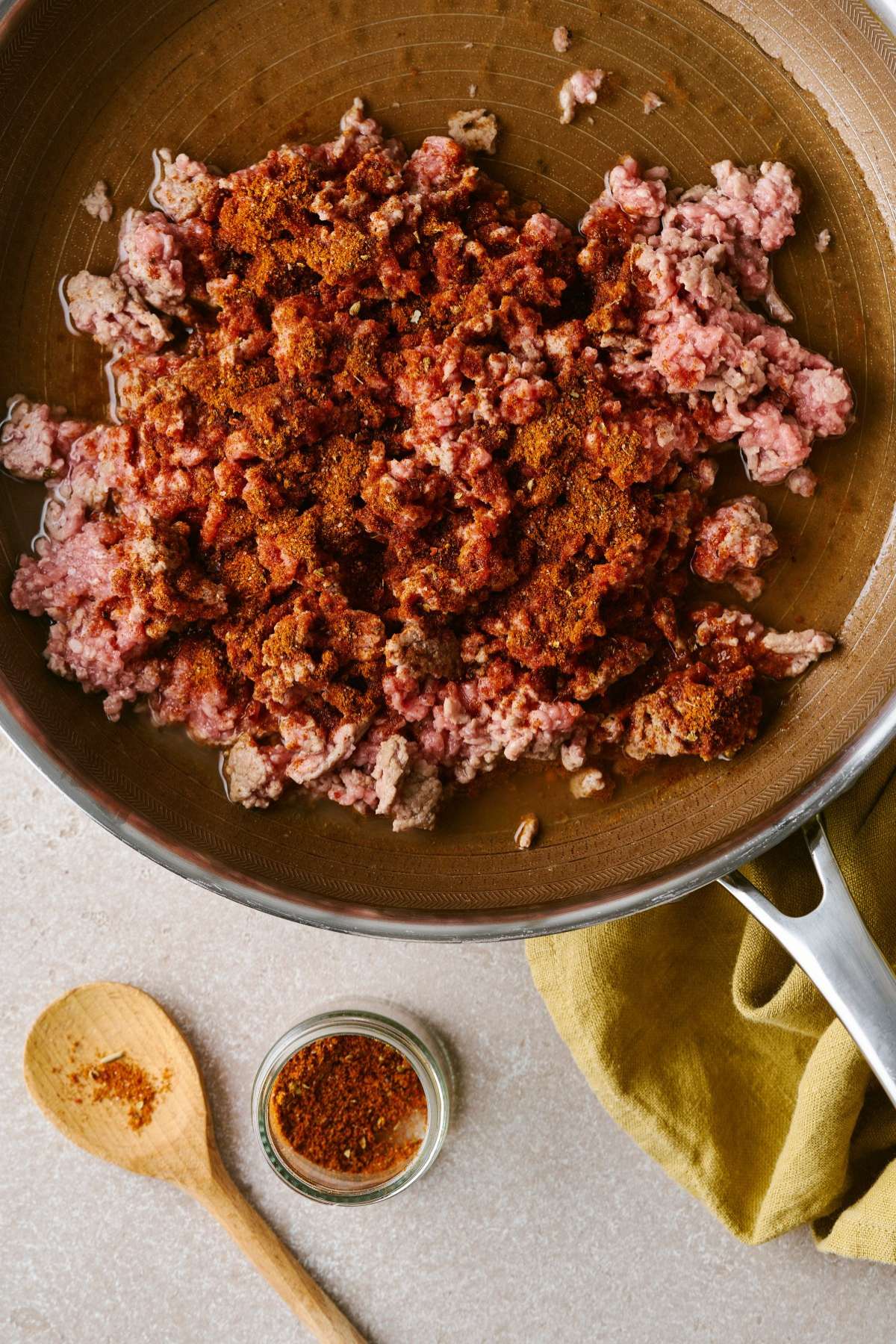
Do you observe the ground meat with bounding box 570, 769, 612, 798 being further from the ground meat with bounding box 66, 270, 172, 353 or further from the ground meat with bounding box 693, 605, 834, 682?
the ground meat with bounding box 66, 270, 172, 353

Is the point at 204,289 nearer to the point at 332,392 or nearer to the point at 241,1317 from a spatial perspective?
the point at 332,392

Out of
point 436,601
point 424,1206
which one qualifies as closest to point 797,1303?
point 424,1206

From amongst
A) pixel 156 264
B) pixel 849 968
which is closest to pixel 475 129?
pixel 156 264

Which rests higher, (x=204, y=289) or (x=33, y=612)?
(x=204, y=289)

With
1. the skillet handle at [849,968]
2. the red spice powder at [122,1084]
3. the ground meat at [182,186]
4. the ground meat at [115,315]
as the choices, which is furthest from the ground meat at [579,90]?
the red spice powder at [122,1084]

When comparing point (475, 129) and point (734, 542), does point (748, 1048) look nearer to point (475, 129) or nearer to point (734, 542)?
point (734, 542)
